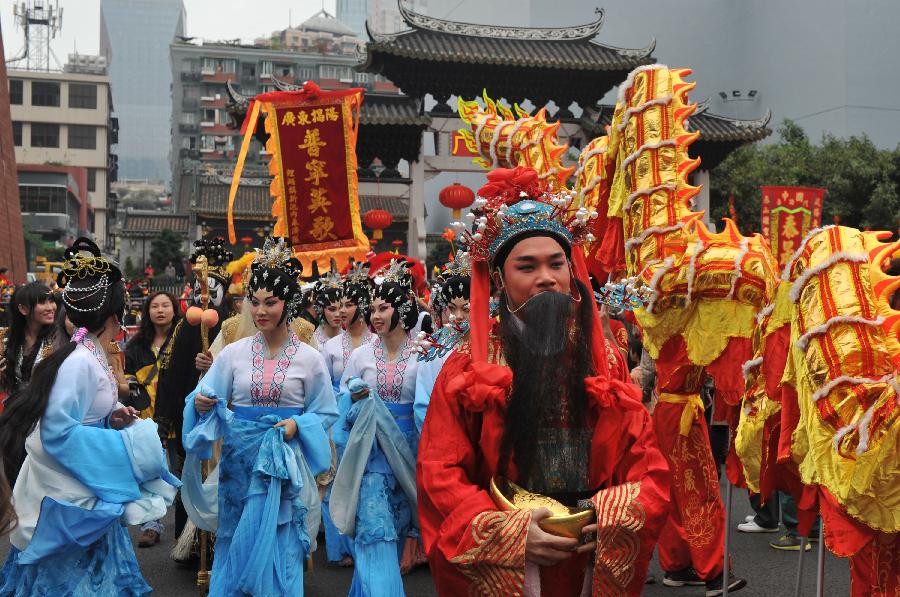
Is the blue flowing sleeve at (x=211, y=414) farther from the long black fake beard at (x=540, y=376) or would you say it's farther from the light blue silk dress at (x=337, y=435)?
the long black fake beard at (x=540, y=376)

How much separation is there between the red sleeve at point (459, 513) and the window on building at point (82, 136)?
5835cm

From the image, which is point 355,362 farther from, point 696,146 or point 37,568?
point 696,146

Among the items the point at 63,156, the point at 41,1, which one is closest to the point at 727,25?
the point at 63,156

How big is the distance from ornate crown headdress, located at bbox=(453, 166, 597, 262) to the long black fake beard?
0.27 meters

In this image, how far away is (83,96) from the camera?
5666 cm

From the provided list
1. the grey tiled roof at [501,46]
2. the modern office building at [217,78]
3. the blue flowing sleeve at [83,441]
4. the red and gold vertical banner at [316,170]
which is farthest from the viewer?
the modern office building at [217,78]

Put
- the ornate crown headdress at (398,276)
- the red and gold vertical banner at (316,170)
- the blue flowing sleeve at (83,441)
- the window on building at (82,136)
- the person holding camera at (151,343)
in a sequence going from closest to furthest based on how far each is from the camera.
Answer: the blue flowing sleeve at (83,441), the ornate crown headdress at (398,276), the person holding camera at (151,343), the red and gold vertical banner at (316,170), the window on building at (82,136)

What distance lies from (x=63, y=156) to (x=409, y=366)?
184 ft

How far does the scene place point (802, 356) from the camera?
3.60 metres

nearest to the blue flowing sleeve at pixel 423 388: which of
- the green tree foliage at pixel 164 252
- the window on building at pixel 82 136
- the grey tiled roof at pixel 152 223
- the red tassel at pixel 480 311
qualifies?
the red tassel at pixel 480 311

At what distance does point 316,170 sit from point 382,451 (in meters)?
4.12

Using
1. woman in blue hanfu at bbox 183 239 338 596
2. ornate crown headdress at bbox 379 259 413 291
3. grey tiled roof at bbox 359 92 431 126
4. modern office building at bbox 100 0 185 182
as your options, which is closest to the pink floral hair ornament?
woman in blue hanfu at bbox 183 239 338 596

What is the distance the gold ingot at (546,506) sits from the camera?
3.17 metres

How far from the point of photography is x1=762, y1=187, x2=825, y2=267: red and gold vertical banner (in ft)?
37.2
